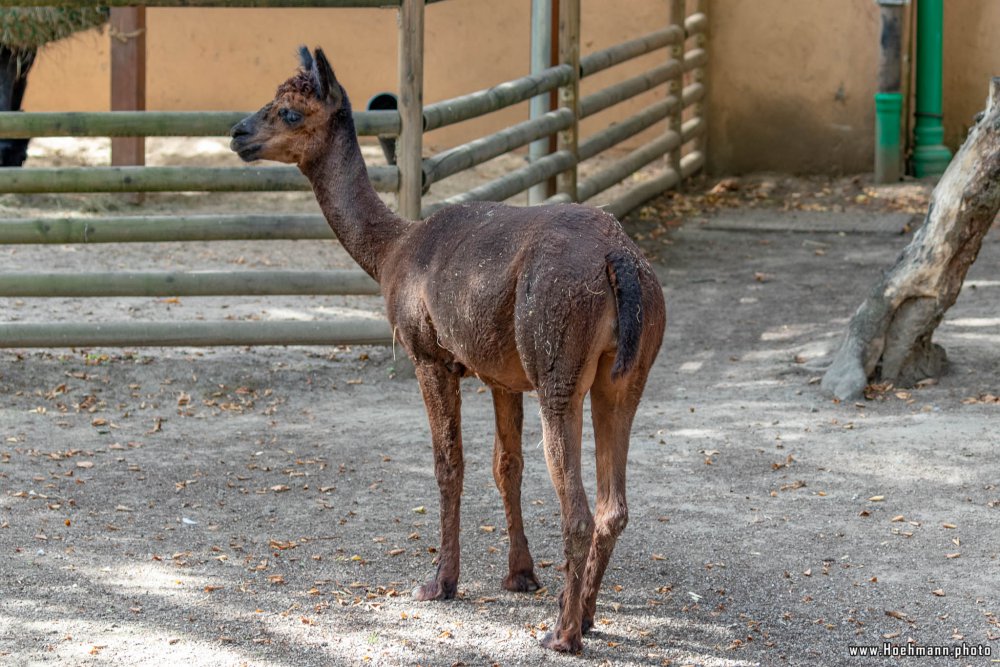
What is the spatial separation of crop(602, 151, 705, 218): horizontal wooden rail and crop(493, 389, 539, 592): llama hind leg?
621 centimetres

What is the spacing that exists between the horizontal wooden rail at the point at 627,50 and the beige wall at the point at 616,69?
1.01m

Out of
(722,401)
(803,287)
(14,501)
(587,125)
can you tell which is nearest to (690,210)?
(587,125)

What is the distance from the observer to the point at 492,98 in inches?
341

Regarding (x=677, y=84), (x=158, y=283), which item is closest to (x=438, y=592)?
(x=158, y=283)

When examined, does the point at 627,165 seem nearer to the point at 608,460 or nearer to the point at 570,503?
the point at 608,460

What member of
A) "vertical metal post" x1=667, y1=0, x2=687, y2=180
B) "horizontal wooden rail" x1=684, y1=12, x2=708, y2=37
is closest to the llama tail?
"vertical metal post" x1=667, y1=0, x2=687, y2=180

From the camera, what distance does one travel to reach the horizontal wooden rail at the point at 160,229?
24.8 feet

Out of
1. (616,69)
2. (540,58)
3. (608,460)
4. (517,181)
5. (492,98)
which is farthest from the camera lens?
(616,69)

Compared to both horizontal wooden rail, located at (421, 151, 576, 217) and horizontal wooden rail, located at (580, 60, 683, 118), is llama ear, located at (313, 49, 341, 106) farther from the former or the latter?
horizontal wooden rail, located at (580, 60, 683, 118)

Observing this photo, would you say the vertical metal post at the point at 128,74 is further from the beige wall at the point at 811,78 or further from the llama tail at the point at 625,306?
the llama tail at the point at 625,306

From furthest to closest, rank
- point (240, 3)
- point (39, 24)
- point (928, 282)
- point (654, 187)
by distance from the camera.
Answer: point (654, 187)
point (39, 24)
point (240, 3)
point (928, 282)

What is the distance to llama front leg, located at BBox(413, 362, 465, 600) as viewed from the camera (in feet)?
16.1

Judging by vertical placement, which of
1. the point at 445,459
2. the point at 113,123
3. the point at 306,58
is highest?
the point at 306,58

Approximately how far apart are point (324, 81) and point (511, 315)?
1.21 meters
